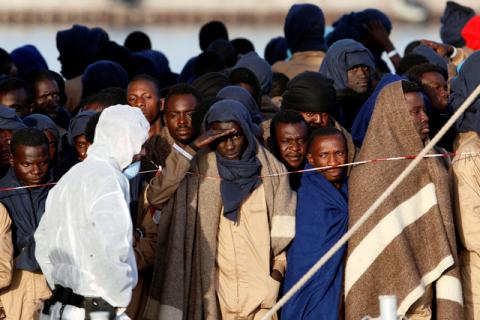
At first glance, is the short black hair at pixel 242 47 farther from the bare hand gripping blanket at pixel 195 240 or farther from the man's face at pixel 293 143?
the bare hand gripping blanket at pixel 195 240

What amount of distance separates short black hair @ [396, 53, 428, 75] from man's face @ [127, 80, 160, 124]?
7.18ft

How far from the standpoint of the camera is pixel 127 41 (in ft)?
59.1

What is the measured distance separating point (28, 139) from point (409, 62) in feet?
12.6

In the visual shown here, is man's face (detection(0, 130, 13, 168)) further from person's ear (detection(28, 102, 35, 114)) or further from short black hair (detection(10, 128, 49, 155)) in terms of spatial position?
person's ear (detection(28, 102, 35, 114))

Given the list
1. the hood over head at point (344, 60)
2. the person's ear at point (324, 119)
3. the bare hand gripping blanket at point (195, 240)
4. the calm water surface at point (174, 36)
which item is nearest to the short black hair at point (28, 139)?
the bare hand gripping blanket at point (195, 240)

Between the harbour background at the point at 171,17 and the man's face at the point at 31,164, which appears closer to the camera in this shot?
the man's face at the point at 31,164

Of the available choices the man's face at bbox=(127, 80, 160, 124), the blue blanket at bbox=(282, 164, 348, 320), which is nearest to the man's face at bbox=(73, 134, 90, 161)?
the man's face at bbox=(127, 80, 160, 124)

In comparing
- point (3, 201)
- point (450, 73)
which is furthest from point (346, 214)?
point (450, 73)

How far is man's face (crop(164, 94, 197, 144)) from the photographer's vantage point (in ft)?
38.8

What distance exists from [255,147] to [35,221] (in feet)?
4.75

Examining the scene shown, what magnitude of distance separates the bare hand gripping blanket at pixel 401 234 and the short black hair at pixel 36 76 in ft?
10.6

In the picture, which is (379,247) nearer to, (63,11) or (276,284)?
(276,284)

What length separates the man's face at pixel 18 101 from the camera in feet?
42.8

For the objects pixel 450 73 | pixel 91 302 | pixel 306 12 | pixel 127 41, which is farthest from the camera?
pixel 127 41
